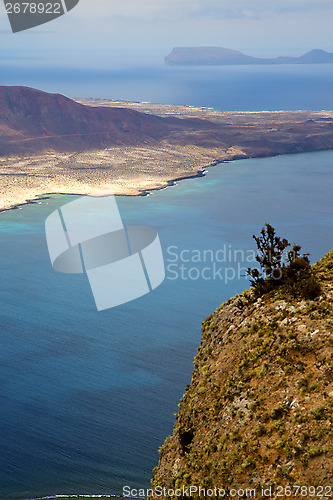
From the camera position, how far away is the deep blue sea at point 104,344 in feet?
81.3

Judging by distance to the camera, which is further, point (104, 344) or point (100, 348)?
point (104, 344)

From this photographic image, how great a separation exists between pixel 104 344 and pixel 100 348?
0.62 m

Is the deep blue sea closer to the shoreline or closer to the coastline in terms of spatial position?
the shoreline

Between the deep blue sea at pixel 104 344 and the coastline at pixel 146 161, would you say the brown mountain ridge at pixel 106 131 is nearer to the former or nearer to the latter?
the coastline at pixel 146 161

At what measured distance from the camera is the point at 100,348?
36281 mm

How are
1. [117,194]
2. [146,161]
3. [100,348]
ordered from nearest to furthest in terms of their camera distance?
[100,348] < [117,194] < [146,161]

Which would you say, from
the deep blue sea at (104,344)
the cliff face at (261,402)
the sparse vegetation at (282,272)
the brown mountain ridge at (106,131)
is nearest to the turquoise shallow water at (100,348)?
the deep blue sea at (104,344)

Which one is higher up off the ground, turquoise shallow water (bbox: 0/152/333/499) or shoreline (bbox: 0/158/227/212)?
turquoise shallow water (bbox: 0/152/333/499)

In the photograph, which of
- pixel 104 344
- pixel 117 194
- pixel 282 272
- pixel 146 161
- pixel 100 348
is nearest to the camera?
pixel 282 272

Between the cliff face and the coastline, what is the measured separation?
216 feet

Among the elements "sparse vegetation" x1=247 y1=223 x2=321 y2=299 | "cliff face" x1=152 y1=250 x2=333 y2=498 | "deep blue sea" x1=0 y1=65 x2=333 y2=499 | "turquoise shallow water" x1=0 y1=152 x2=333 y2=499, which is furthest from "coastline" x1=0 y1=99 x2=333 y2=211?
"cliff face" x1=152 y1=250 x2=333 y2=498

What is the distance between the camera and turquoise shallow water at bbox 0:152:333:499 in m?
24.7

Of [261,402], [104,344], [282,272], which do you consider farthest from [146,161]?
[261,402]

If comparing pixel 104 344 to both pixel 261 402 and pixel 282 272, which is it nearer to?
pixel 282 272
